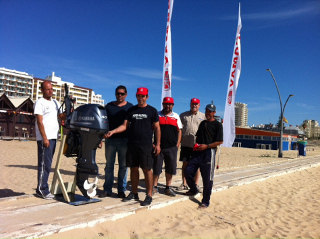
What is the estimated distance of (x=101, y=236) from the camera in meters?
3.19

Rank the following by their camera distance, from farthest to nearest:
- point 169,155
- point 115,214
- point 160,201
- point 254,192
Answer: point 254,192
point 169,155
point 160,201
point 115,214

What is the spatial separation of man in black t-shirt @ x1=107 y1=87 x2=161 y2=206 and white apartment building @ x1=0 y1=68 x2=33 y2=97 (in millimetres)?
119961

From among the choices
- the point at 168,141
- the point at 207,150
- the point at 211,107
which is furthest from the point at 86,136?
the point at 211,107

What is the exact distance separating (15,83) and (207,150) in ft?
406

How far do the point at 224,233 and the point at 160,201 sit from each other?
127 cm

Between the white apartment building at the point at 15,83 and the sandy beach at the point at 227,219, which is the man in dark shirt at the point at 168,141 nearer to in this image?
the sandy beach at the point at 227,219

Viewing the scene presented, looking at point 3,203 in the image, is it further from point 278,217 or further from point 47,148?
point 278,217

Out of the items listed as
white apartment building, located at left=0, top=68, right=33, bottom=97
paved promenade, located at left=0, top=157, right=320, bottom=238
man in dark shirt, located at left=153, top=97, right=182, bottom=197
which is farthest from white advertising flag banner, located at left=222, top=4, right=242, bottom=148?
white apartment building, located at left=0, top=68, right=33, bottom=97

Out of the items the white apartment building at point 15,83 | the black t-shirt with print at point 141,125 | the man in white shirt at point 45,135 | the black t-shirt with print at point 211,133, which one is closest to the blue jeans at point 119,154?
the black t-shirt with print at point 141,125

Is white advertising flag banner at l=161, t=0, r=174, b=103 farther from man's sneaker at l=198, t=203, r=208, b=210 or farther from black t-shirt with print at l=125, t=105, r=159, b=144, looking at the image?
man's sneaker at l=198, t=203, r=208, b=210

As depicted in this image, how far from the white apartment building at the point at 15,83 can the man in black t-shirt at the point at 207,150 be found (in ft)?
394

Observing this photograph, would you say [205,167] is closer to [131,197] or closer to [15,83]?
[131,197]

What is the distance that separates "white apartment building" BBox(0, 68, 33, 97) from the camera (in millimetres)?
109188

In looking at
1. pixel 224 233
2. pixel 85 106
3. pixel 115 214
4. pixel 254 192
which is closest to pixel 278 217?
pixel 224 233
